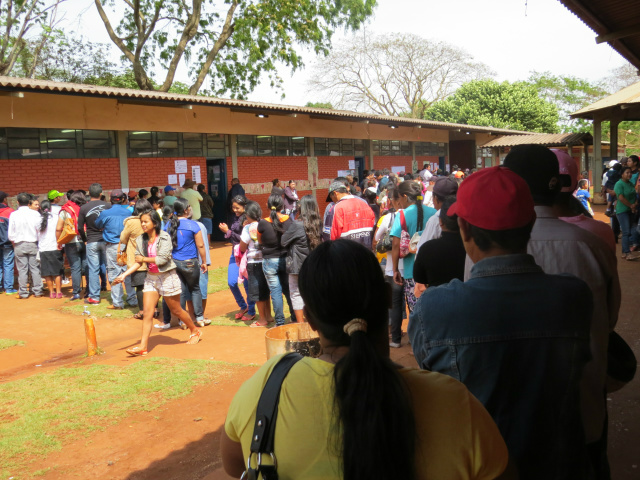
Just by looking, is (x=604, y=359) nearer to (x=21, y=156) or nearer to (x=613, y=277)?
(x=613, y=277)

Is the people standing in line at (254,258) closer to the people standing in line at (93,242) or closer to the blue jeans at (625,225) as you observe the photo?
the people standing in line at (93,242)

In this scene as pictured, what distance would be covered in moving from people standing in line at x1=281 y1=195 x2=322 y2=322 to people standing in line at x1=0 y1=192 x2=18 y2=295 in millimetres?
6843

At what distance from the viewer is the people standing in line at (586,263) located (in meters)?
2.13

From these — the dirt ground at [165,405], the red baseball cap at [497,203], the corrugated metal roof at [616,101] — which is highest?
the corrugated metal roof at [616,101]

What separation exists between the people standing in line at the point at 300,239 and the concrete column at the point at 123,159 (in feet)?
28.5

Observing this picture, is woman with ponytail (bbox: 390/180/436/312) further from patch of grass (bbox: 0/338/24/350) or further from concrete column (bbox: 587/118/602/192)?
concrete column (bbox: 587/118/602/192)

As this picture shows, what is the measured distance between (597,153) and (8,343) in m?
20.3

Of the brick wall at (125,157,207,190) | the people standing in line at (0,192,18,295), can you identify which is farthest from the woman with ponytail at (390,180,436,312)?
the brick wall at (125,157,207,190)

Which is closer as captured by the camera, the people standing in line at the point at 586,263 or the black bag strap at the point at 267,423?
the black bag strap at the point at 267,423

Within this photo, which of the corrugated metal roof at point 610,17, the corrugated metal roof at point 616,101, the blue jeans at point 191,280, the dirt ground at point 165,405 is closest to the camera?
the dirt ground at point 165,405

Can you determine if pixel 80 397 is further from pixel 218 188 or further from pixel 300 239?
pixel 218 188

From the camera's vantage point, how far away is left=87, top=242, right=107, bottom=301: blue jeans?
1097 centimetres

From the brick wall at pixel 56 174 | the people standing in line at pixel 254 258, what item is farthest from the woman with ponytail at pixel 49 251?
the people standing in line at pixel 254 258

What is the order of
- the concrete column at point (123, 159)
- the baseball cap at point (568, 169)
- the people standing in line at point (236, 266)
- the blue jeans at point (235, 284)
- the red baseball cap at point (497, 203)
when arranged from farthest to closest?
the concrete column at point (123, 159), the blue jeans at point (235, 284), the people standing in line at point (236, 266), the baseball cap at point (568, 169), the red baseball cap at point (497, 203)
